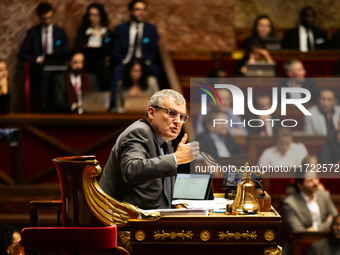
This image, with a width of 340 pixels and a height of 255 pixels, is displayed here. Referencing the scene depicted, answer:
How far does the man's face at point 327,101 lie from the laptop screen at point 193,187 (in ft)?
8.80

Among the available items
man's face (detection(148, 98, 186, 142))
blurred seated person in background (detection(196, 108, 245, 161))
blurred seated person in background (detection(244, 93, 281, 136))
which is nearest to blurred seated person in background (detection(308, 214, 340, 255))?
Result: blurred seated person in background (detection(196, 108, 245, 161))

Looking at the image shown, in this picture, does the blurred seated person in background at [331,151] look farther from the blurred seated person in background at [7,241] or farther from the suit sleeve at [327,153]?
the blurred seated person in background at [7,241]

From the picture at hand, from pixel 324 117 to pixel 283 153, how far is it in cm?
61

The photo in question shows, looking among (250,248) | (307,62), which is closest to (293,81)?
(307,62)

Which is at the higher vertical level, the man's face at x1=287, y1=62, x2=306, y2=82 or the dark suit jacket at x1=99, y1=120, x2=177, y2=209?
the man's face at x1=287, y1=62, x2=306, y2=82

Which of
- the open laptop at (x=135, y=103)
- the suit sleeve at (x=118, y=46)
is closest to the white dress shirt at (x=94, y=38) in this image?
the suit sleeve at (x=118, y=46)

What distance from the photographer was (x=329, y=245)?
4.00 m

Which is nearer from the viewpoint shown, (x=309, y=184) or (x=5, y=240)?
(x=5, y=240)

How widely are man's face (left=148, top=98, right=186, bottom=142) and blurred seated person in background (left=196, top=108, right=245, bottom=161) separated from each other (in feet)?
6.81

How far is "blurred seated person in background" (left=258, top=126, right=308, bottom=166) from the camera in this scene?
185 inches

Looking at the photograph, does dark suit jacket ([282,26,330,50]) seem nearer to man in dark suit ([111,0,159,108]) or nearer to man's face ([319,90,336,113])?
man in dark suit ([111,0,159,108])

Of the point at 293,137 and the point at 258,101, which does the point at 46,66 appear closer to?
the point at 258,101

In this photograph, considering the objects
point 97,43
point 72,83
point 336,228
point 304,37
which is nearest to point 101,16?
point 97,43

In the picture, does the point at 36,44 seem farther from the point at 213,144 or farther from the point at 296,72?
the point at 296,72
